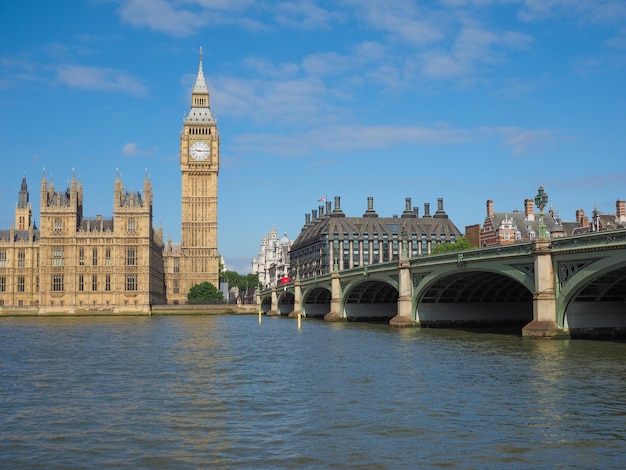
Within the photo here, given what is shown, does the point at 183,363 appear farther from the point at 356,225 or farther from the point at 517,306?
the point at 356,225

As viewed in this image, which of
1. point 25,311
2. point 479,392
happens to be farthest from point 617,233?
point 25,311

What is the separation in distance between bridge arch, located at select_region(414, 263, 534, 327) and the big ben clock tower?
9401cm

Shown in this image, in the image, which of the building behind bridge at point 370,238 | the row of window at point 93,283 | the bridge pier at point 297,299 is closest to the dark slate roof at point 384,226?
the building behind bridge at point 370,238

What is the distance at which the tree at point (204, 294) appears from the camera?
14920cm

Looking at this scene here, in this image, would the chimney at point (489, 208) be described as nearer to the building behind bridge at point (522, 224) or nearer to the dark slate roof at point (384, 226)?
the building behind bridge at point (522, 224)

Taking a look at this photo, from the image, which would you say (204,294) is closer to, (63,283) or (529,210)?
(63,283)

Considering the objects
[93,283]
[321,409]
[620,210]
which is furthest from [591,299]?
[93,283]

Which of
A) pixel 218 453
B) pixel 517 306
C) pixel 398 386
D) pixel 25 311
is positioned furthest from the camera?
pixel 25 311

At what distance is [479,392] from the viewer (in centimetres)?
2716

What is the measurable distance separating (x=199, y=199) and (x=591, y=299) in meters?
124

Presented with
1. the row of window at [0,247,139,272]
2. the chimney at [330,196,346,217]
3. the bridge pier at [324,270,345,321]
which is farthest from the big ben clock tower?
the bridge pier at [324,270,345,321]

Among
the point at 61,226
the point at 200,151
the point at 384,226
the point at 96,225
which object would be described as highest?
the point at 200,151

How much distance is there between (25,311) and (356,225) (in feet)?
253

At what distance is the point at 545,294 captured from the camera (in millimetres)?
45531
